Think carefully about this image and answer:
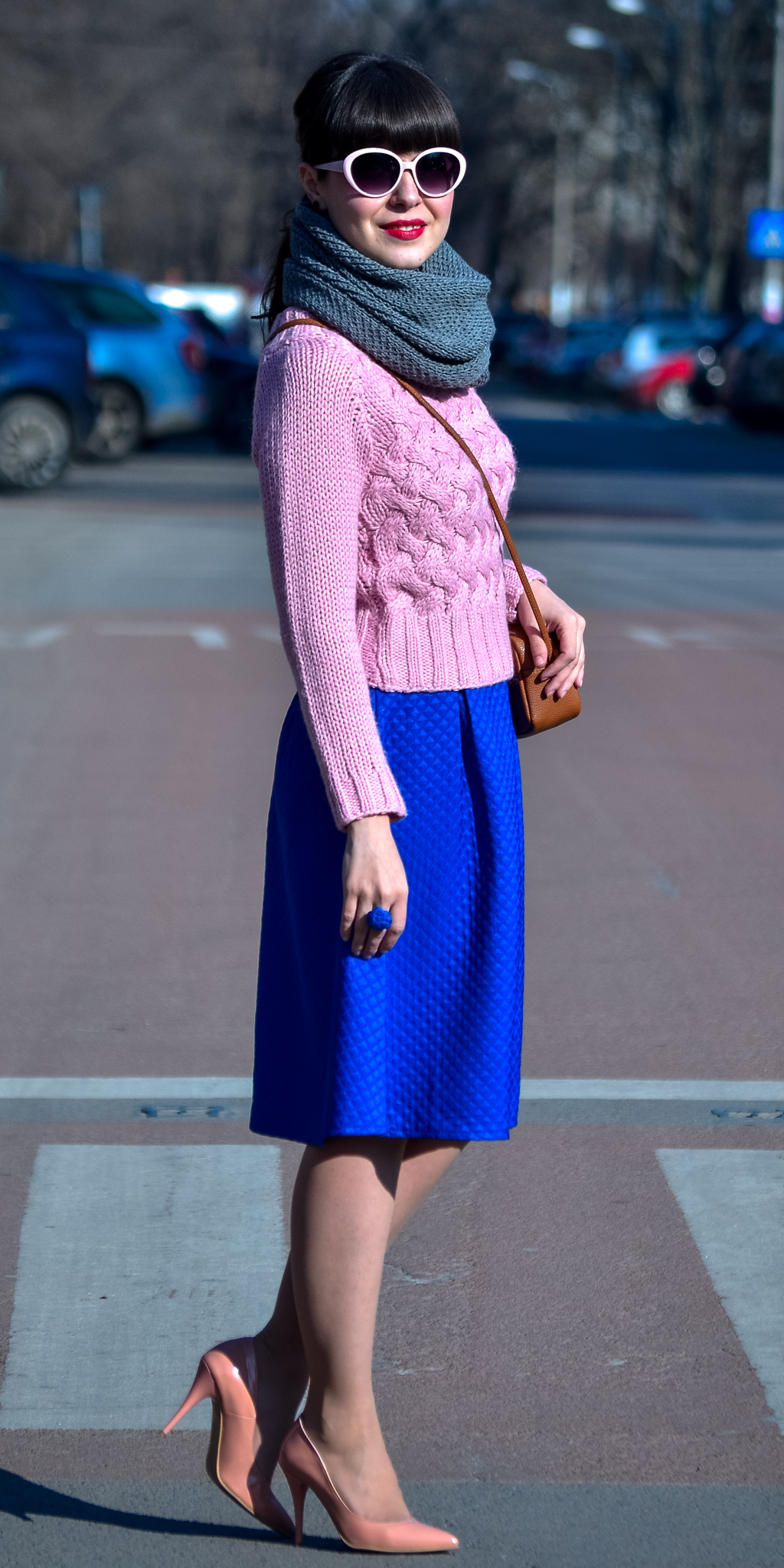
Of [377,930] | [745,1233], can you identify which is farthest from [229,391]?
[377,930]

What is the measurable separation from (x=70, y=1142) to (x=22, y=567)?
10.7 m

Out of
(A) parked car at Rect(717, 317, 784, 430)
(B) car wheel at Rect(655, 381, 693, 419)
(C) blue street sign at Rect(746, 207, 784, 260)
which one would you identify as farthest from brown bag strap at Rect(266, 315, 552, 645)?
(B) car wheel at Rect(655, 381, 693, 419)

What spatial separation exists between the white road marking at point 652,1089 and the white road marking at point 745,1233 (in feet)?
1.11

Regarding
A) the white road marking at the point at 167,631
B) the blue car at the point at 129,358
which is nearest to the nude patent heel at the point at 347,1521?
the white road marking at the point at 167,631

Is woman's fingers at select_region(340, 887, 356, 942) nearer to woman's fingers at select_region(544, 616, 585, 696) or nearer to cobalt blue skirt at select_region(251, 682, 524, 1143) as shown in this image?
cobalt blue skirt at select_region(251, 682, 524, 1143)

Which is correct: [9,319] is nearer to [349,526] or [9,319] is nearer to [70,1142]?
[70,1142]

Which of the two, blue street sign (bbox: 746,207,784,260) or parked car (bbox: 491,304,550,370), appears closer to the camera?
blue street sign (bbox: 746,207,784,260)

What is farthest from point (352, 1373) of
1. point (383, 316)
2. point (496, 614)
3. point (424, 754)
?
point (383, 316)

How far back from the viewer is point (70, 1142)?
4.28 metres

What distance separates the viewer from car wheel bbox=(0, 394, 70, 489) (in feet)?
63.1

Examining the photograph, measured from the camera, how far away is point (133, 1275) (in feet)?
12.0

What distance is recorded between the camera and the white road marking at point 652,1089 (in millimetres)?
4578

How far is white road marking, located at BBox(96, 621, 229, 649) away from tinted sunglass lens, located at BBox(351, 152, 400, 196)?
8775mm

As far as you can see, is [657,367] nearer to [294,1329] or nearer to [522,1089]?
[522,1089]
